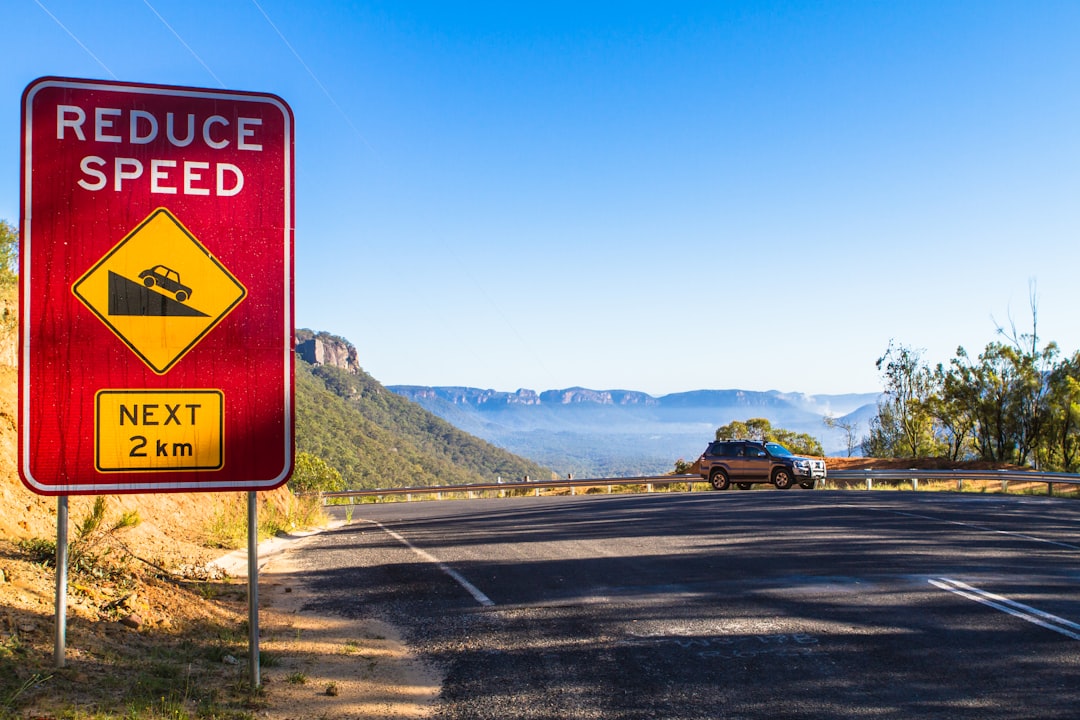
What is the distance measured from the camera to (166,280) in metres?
4.82

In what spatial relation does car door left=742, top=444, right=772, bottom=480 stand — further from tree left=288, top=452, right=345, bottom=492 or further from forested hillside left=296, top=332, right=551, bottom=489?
forested hillside left=296, top=332, right=551, bottom=489

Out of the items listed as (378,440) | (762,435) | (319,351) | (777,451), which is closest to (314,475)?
(777,451)

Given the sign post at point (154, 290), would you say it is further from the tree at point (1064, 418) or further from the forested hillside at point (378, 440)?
the forested hillside at point (378, 440)

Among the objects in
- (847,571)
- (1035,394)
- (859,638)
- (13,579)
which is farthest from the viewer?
(1035,394)

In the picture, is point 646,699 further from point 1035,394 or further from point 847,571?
point 1035,394

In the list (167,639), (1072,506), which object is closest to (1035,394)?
(1072,506)

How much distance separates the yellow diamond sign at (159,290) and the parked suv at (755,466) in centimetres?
2573

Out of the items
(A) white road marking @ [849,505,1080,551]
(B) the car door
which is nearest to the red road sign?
(A) white road marking @ [849,505,1080,551]

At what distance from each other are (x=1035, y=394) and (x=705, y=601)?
43643mm

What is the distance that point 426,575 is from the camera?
9820 mm

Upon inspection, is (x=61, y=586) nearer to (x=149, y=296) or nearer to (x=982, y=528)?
(x=149, y=296)

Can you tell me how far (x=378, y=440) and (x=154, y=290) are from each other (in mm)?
104048

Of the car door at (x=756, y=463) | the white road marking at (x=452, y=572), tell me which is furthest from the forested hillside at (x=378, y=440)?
the white road marking at (x=452, y=572)

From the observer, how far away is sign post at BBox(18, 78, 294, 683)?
466 cm
